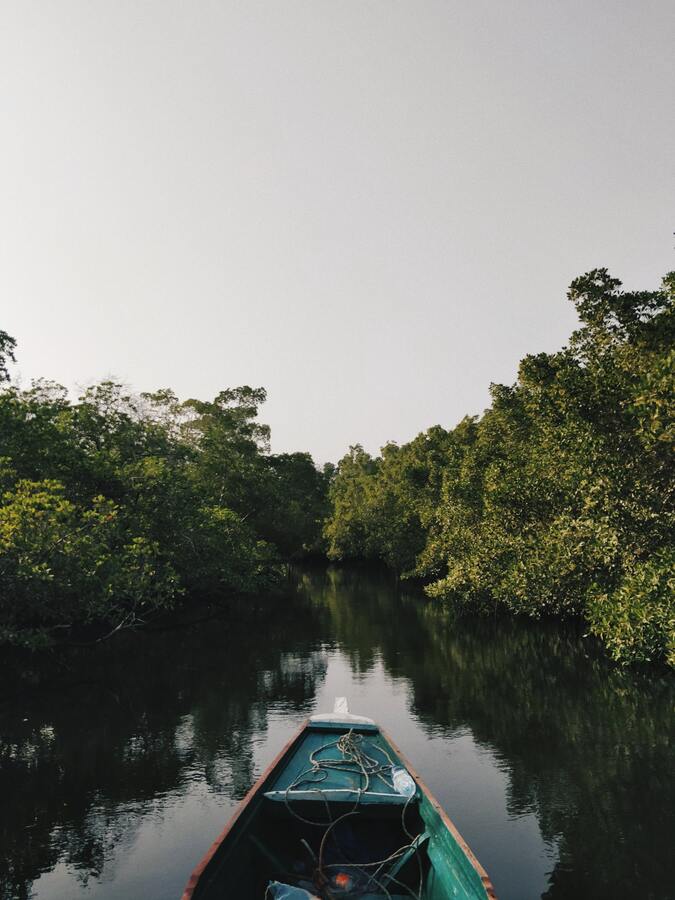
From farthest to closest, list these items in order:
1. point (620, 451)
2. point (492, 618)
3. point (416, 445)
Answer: point (416, 445) < point (492, 618) < point (620, 451)

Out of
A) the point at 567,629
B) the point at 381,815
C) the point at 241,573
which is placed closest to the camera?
the point at 381,815

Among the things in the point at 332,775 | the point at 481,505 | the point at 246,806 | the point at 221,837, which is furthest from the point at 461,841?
the point at 481,505

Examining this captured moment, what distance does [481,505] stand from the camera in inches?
1339

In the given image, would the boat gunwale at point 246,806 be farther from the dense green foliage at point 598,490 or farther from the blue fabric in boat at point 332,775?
the dense green foliage at point 598,490

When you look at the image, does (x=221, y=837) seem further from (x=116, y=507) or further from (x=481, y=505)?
(x=481, y=505)

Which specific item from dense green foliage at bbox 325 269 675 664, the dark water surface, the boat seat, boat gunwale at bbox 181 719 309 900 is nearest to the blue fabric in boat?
the boat seat

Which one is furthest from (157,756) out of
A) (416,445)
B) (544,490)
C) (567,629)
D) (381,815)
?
(416,445)

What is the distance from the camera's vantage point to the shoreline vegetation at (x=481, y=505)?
15.2m

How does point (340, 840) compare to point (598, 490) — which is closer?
point (340, 840)

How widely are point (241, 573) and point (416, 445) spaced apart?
97.6 feet

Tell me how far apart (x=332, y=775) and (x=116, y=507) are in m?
13.3

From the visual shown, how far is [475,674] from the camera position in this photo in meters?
20.5

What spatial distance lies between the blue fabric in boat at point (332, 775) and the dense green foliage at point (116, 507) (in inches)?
330

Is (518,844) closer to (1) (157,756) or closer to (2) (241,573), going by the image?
(1) (157,756)
